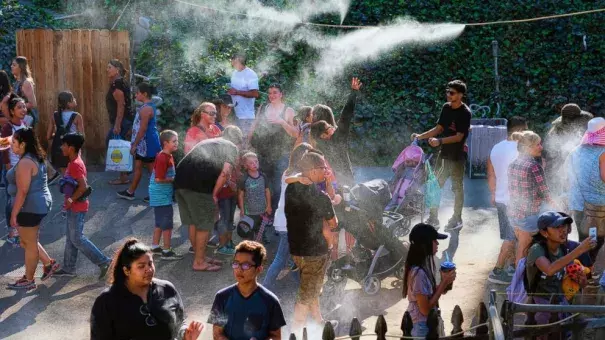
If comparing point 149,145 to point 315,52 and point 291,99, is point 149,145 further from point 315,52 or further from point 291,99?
point 315,52

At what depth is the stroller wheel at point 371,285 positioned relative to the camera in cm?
911

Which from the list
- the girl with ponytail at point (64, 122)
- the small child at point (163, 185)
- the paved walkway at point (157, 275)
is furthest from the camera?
the girl with ponytail at point (64, 122)

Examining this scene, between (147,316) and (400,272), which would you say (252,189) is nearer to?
(400,272)

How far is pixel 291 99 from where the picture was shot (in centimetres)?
1591

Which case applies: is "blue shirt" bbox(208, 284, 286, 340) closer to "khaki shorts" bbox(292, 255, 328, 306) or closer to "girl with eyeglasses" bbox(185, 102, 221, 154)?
"khaki shorts" bbox(292, 255, 328, 306)

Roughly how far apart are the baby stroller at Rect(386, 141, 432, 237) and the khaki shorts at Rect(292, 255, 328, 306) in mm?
2897

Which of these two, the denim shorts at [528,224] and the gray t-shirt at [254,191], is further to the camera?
the gray t-shirt at [254,191]

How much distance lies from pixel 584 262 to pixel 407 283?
1.52 meters

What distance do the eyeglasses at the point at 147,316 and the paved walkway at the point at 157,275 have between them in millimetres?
2624

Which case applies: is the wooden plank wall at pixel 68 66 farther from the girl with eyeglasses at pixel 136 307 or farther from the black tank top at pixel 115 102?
the girl with eyeglasses at pixel 136 307

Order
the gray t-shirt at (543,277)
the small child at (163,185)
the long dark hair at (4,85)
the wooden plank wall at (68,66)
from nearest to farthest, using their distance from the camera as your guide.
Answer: the gray t-shirt at (543,277), the small child at (163,185), the long dark hair at (4,85), the wooden plank wall at (68,66)

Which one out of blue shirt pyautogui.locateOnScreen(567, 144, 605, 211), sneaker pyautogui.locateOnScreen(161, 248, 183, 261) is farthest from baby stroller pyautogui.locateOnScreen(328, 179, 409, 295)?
sneaker pyautogui.locateOnScreen(161, 248, 183, 261)

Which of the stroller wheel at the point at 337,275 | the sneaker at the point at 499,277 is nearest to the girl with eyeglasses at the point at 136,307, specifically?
the stroller wheel at the point at 337,275

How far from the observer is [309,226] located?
788 centimetres
